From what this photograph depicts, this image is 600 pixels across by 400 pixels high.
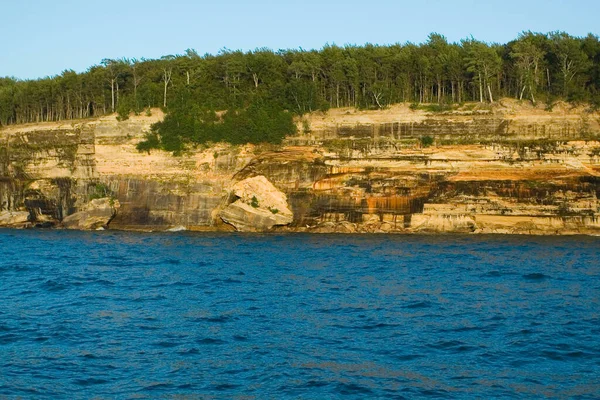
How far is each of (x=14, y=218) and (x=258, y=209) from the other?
69.1ft

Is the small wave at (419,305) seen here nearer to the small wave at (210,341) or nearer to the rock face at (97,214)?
the small wave at (210,341)

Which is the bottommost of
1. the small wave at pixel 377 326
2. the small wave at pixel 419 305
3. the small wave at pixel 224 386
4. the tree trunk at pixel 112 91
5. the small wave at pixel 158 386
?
the small wave at pixel 224 386

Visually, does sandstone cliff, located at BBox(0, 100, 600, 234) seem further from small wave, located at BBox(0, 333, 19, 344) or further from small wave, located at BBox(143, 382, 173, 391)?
small wave, located at BBox(143, 382, 173, 391)

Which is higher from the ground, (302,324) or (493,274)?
(493,274)

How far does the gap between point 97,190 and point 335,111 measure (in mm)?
19935

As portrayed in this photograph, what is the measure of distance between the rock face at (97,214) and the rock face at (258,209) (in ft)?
29.9

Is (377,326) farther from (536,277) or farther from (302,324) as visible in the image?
(536,277)

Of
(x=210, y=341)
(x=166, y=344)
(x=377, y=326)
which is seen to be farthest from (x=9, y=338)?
(x=377, y=326)

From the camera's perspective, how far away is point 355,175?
55344 millimetres

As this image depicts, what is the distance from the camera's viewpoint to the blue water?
1883cm

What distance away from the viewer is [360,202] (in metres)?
55.0

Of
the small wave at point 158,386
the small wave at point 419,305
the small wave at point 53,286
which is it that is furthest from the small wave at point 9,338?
the small wave at point 419,305

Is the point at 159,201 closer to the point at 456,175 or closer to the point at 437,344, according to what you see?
the point at 456,175

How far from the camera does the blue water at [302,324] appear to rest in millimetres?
18828
